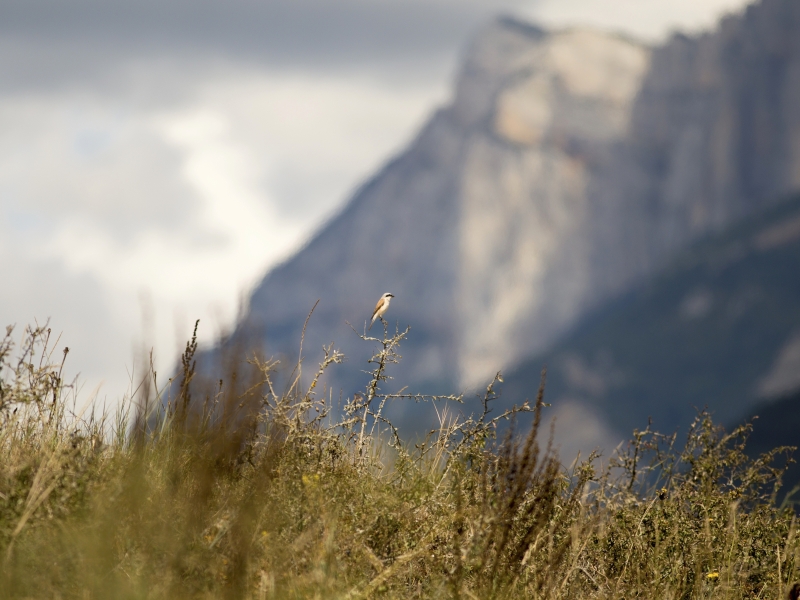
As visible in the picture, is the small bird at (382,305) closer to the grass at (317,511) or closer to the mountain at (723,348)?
the grass at (317,511)

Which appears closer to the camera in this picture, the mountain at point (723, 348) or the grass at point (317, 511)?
the grass at point (317, 511)

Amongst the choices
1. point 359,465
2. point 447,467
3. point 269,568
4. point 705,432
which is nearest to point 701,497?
point 705,432

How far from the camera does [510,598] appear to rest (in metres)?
4.55

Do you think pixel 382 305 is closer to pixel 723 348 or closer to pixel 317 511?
pixel 317 511

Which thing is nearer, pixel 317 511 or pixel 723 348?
pixel 317 511

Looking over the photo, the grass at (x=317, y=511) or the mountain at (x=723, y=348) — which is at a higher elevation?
the mountain at (x=723, y=348)

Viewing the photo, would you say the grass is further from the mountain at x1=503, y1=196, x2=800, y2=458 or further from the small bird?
the mountain at x1=503, y1=196, x2=800, y2=458

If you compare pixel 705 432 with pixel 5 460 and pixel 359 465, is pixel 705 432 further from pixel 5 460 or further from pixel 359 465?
pixel 5 460

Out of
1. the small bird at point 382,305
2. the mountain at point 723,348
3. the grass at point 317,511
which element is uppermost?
the mountain at point 723,348

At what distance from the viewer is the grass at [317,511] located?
397cm

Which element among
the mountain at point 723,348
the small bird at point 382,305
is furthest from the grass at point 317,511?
the mountain at point 723,348

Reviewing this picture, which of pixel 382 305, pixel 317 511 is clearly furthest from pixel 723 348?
pixel 317 511

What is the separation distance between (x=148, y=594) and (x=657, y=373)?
19893 centimetres

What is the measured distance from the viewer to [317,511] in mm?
4711
